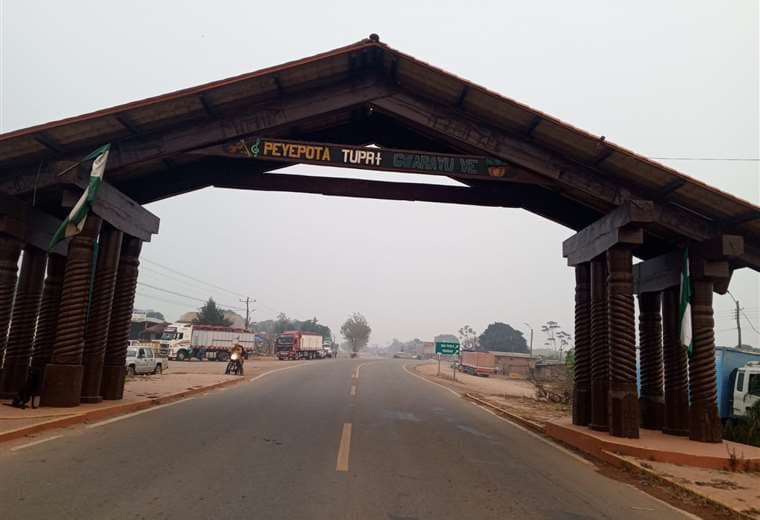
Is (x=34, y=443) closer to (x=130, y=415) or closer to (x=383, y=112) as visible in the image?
(x=130, y=415)

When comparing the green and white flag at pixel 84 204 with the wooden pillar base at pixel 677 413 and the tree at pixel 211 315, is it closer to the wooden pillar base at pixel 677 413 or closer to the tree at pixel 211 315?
the wooden pillar base at pixel 677 413

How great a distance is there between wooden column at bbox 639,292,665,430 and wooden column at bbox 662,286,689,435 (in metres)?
0.42

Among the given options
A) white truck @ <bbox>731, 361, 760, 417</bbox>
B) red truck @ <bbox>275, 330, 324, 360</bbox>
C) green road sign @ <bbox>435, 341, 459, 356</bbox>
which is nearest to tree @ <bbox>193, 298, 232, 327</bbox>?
red truck @ <bbox>275, 330, 324, 360</bbox>

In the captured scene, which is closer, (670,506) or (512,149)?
(670,506)

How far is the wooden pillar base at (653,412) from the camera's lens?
12797 mm

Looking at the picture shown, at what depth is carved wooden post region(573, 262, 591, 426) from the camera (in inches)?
495

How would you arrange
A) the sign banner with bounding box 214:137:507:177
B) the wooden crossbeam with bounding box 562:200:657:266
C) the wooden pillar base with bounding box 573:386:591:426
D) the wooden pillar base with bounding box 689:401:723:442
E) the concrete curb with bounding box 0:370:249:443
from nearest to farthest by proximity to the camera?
1. the concrete curb with bounding box 0:370:249:443
2. the wooden pillar base with bounding box 689:401:723:442
3. the wooden crossbeam with bounding box 562:200:657:266
4. the sign banner with bounding box 214:137:507:177
5. the wooden pillar base with bounding box 573:386:591:426

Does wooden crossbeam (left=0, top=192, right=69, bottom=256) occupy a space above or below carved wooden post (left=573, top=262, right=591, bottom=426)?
above

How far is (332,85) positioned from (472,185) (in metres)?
4.91

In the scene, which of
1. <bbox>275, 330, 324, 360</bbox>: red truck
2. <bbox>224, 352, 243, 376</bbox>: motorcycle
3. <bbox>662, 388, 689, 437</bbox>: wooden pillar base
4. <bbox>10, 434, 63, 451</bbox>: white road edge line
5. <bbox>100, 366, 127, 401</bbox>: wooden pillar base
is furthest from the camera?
<bbox>275, 330, 324, 360</bbox>: red truck

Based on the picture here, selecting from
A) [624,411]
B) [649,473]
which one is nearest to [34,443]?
[649,473]

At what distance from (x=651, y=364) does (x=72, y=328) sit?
14.1 meters

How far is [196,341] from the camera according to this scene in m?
51.0

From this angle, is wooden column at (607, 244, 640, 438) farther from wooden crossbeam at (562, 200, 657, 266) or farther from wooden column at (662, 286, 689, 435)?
wooden column at (662, 286, 689, 435)
